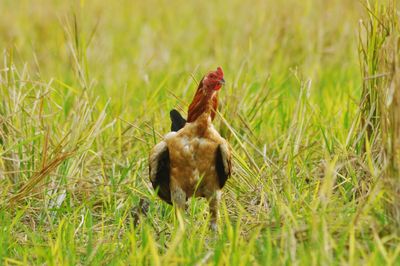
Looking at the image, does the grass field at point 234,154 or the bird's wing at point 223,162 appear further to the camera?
the bird's wing at point 223,162

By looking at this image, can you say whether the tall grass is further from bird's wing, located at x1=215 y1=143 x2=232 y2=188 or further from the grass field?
bird's wing, located at x1=215 y1=143 x2=232 y2=188

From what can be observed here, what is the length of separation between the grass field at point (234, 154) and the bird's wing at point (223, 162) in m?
0.11

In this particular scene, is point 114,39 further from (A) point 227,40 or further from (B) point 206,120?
(B) point 206,120

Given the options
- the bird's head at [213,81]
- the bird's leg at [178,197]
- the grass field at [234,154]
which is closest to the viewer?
the grass field at [234,154]

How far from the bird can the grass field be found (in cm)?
12

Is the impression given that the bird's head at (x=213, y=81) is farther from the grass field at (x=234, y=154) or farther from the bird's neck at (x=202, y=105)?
the grass field at (x=234, y=154)

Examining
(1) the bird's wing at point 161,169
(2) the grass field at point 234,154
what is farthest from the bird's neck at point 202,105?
(1) the bird's wing at point 161,169

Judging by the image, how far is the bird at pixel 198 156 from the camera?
4.80m

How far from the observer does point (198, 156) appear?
15.8 feet

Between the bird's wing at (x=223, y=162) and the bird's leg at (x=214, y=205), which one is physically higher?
the bird's wing at (x=223, y=162)

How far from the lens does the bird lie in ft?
15.7

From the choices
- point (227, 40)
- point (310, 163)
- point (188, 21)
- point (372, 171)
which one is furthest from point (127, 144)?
point (188, 21)

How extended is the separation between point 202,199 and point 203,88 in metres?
0.89

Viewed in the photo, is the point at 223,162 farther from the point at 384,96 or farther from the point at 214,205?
the point at 384,96
